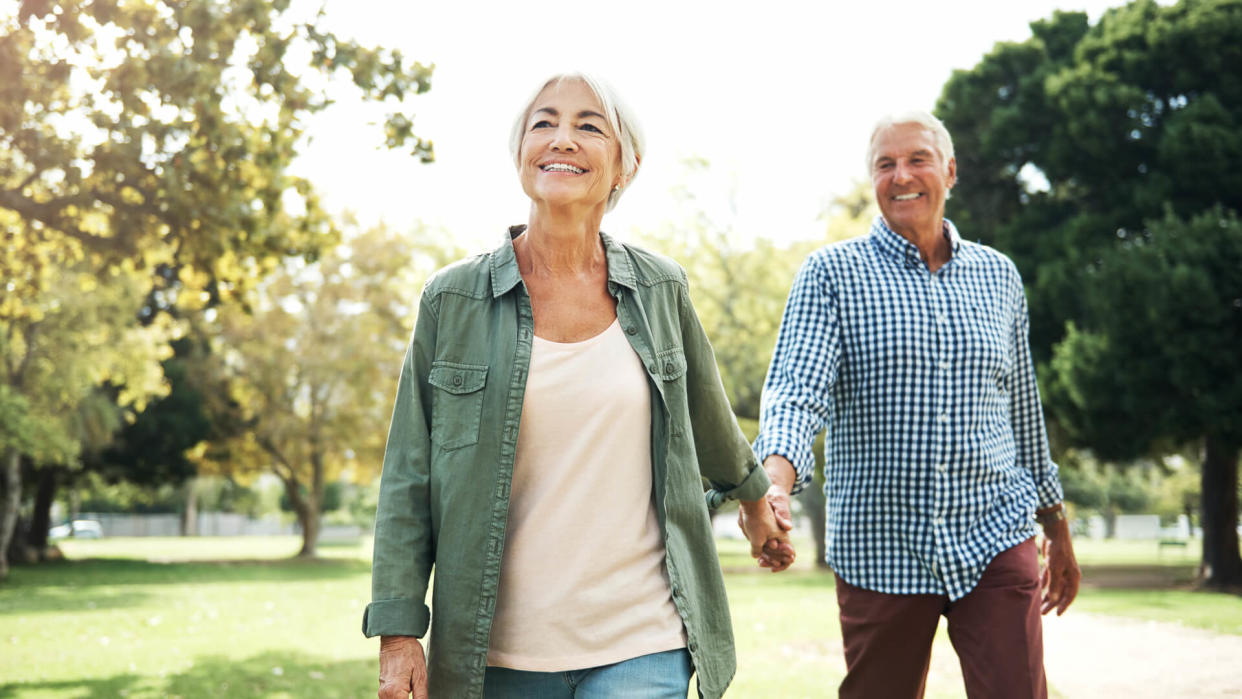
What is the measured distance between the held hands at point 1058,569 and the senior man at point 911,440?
270 millimetres

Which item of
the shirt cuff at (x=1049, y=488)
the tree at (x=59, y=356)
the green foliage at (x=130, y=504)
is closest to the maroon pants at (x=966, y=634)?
the shirt cuff at (x=1049, y=488)

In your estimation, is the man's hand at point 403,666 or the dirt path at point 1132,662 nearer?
the man's hand at point 403,666

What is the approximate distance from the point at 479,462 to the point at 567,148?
819 mm

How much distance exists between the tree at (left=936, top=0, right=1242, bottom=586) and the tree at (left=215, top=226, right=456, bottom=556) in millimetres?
18320

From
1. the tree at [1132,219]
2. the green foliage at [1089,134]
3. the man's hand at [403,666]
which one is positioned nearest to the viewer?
the man's hand at [403,666]

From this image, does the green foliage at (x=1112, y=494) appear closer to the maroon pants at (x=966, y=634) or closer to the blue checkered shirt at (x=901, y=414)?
the blue checkered shirt at (x=901, y=414)

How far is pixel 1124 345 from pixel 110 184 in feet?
57.5

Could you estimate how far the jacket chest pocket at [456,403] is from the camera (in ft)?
8.79

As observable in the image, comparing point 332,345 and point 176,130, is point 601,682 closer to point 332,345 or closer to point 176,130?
point 176,130

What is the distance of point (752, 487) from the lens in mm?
3160

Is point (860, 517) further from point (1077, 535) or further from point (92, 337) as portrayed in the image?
Result: point (1077, 535)

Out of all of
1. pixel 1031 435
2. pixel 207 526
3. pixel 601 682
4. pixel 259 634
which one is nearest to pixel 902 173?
pixel 1031 435

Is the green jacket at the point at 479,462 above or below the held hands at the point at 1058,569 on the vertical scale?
above

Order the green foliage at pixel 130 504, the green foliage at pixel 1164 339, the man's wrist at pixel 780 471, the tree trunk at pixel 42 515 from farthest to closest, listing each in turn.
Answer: the green foliage at pixel 130 504 < the tree trunk at pixel 42 515 < the green foliage at pixel 1164 339 < the man's wrist at pixel 780 471
